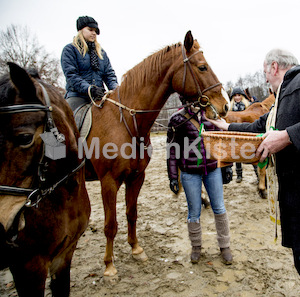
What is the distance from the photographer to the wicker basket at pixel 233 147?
1.68 metres

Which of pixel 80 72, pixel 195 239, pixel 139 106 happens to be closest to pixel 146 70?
pixel 139 106

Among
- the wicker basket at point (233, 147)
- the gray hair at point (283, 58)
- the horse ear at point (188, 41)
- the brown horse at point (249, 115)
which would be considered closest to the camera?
the wicker basket at point (233, 147)

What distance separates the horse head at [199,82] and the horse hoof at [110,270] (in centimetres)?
224

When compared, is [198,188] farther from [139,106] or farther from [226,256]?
[139,106]

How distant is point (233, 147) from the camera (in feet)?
5.81

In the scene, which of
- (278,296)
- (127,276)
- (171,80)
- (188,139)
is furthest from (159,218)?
(171,80)

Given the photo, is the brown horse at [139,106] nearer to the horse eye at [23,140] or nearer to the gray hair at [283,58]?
the gray hair at [283,58]

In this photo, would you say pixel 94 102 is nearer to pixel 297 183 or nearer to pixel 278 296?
pixel 297 183

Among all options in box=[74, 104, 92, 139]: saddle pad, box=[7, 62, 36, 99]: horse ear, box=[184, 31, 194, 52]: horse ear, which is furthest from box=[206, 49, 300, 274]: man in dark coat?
box=[74, 104, 92, 139]: saddle pad

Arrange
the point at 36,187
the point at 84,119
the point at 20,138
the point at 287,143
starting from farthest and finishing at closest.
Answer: the point at 84,119
the point at 287,143
the point at 36,187
the point at 20,138

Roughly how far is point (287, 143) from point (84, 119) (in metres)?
2.42

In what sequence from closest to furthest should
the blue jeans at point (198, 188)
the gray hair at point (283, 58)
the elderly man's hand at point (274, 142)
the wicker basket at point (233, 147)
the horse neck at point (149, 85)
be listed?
the elderly man's hand at point (274, 142) → the wicker basket at point (233, 147) → the gray hair at point (283, 58) → the horse neck at point (149, 85) → the blue jeans at point (198, 188)

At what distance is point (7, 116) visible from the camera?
4.12ft

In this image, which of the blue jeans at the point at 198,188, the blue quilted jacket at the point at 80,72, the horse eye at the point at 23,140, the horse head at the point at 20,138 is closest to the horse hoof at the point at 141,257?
the blue jeans at the point at 198,188
